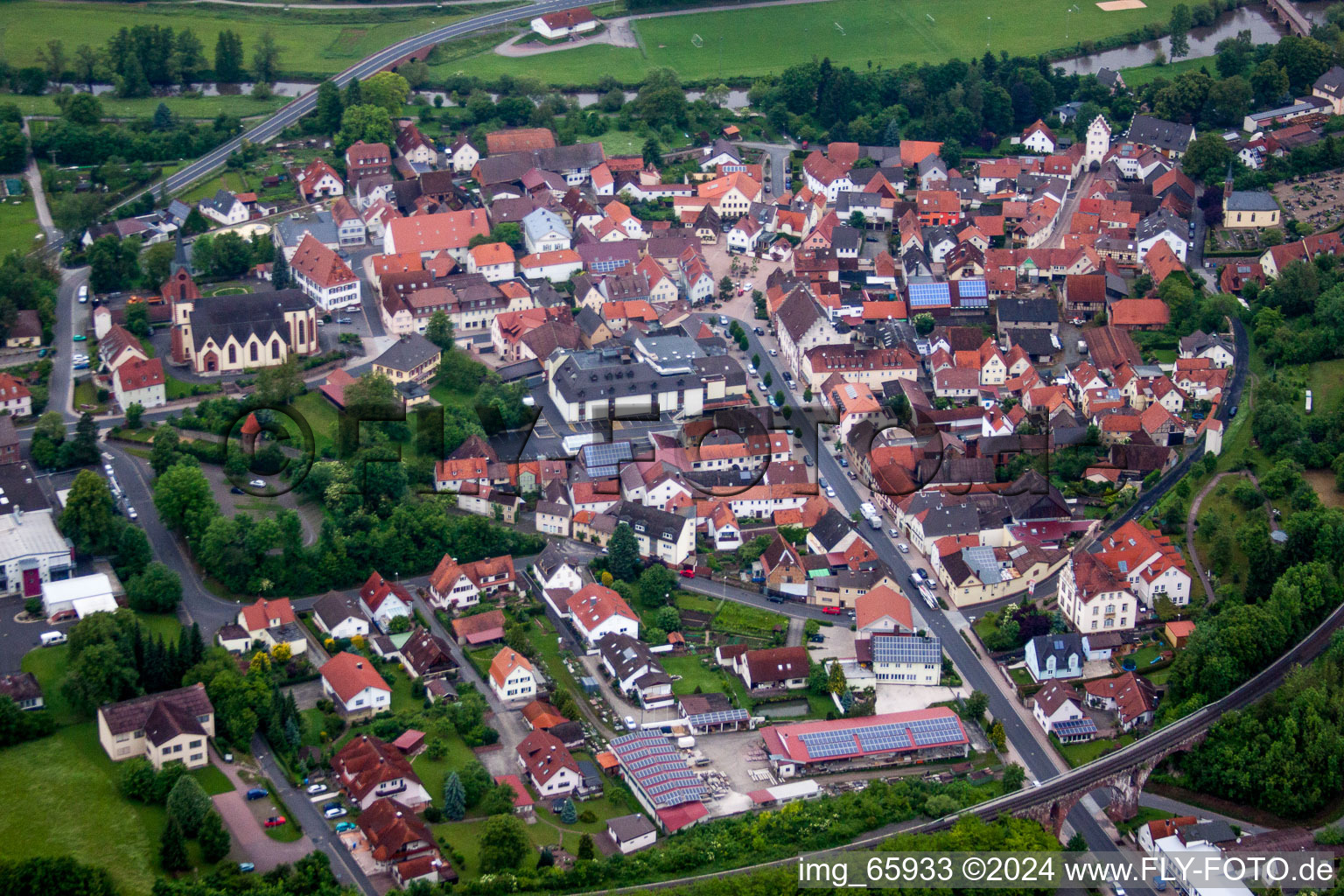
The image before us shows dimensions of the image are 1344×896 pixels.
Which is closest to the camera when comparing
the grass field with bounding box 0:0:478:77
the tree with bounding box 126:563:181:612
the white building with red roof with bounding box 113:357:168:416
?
the tree with bounding box 126:563:181:612

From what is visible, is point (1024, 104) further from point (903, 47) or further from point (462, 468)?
point (462, 468)

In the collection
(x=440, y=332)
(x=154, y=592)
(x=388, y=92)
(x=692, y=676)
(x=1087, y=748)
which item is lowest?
(x=1087, y=748)

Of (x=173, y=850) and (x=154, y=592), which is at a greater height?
(x=154, y=592)

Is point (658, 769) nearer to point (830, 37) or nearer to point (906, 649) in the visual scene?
point (906, 649)

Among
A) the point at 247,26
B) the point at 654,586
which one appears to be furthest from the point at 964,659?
the point at 247,26

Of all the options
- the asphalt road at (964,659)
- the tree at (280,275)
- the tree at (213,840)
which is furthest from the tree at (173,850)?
the tree at (280,275)

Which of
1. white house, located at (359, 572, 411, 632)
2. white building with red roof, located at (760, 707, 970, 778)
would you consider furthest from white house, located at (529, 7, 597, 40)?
white building with red roof, located at (760, 707, 970, 778)

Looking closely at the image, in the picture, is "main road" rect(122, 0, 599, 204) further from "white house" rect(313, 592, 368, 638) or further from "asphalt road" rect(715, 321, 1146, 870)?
"white house" rect(313, 592, 368, 638)
